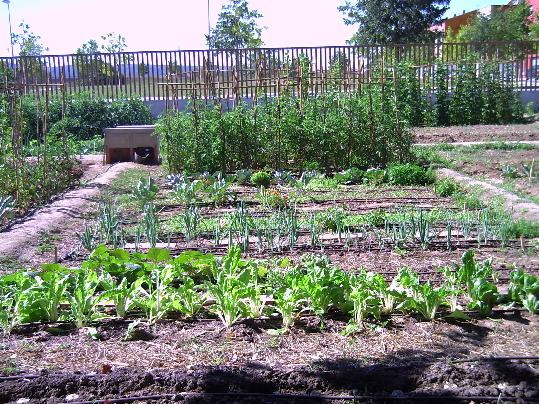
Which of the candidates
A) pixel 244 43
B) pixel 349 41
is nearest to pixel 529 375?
pixel 244 43

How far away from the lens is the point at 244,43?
33.2 metres

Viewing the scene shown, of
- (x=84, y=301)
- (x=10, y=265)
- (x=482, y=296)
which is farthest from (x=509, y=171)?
(x=84, y=301)

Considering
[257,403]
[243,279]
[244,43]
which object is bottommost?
[257,403]

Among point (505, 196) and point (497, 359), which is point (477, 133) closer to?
point (505, 196)

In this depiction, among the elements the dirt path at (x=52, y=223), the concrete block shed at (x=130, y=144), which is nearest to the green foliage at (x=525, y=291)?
the dirt path at (x=52, y=223)

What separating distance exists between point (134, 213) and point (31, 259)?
232 centimetres

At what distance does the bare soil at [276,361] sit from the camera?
3.58m

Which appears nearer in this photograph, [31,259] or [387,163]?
[31,259]

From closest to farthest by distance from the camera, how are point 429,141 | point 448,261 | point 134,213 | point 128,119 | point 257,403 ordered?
point 257,403 → point 448,261 → point 134,213 → point 429,141 → point 128,119

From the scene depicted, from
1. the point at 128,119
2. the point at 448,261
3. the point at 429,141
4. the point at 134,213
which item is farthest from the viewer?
the point at 128,119

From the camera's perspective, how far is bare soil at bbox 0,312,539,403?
3.58 m

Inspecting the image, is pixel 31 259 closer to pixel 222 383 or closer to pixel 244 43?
pixel 222 383

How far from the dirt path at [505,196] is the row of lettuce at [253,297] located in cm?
276

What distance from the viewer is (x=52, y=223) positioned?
8.12m
